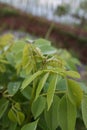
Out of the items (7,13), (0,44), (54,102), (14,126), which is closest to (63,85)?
(54,102)

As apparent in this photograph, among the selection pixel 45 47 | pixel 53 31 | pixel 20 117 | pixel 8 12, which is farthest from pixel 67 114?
pixel 8 12

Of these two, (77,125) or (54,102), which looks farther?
(77,125)

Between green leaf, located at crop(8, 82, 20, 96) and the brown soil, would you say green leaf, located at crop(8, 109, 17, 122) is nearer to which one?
green leaf, located at crop(8, 82, 20, 96)

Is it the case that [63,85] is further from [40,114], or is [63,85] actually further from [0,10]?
[0,10]

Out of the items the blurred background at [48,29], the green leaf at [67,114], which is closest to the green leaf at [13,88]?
the green leaf at [67,114]

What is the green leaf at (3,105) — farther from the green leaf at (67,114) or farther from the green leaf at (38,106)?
the green leaf at (67,114)

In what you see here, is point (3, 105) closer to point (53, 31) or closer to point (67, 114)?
point (67, 114)
